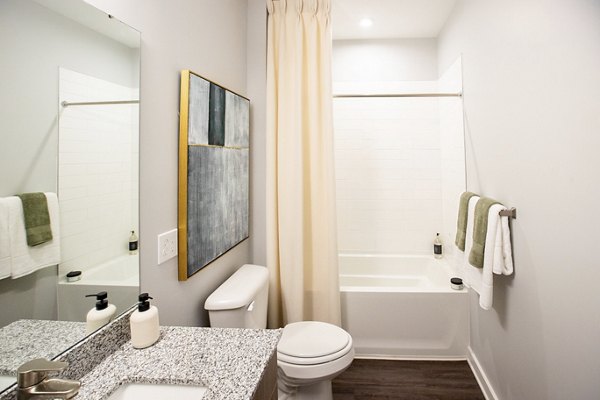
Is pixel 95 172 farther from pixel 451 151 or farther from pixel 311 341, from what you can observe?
pixel 451 151

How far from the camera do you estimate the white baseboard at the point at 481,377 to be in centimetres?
174

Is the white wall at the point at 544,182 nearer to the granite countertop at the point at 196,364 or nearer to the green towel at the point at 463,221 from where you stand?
the green towel at the point at 463,221

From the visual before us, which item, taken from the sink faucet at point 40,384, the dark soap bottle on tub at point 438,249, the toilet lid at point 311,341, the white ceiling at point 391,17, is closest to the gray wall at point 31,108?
the sink faucet at point 40,384

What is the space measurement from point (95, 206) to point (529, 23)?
188 cm

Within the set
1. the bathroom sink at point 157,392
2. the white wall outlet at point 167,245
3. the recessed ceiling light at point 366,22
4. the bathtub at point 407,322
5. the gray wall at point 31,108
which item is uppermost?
the recessed ceiling light at point 366,22

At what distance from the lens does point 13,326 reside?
2.10 feet

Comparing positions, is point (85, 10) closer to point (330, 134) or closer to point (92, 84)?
point (92, 84)

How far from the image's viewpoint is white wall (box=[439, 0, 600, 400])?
1000mm

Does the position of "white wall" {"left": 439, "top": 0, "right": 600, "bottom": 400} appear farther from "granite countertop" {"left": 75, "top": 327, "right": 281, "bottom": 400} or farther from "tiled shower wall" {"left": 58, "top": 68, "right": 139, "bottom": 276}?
"tiled shower wall" {"left": 58, "top": 68, "right": 139, "bottom": 276}

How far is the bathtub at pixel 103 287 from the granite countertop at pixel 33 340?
32 mm

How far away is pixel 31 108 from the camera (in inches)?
26.0

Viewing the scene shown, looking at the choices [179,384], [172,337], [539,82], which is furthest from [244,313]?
[539,82]

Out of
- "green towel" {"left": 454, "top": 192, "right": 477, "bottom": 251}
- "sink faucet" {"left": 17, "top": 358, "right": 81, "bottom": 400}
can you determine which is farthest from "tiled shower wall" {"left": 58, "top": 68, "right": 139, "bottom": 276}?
"green towel" {"left": 454, "top": 192, "right": 477, "bottom": 251}

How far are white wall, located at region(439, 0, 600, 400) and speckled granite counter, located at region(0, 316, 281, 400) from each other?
110cm
